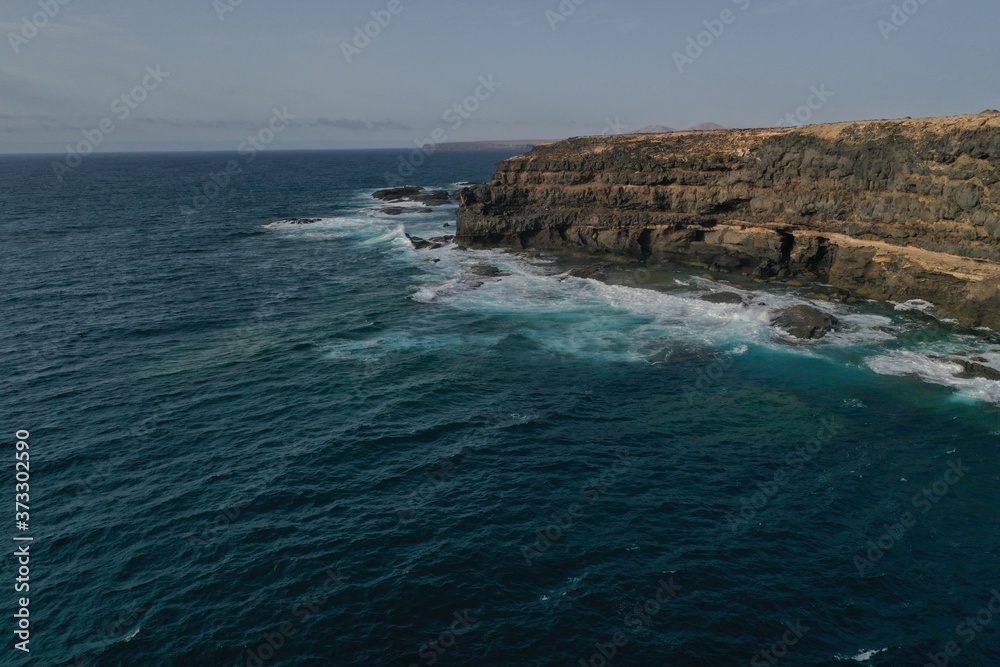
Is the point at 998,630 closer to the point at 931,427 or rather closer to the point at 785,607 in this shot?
the point at 785,607

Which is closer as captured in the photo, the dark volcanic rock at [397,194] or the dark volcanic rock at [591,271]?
the dark volcanic rock at [591,271]

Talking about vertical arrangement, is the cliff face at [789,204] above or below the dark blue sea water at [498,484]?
above

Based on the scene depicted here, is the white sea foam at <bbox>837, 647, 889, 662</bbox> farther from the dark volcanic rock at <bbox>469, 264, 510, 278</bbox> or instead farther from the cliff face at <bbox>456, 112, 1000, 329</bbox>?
the dark volcanic rock at <bbox>469, 264, 510, 278</bbox>

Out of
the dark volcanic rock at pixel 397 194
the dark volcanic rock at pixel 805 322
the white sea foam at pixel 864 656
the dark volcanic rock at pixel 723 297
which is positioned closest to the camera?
the white sea foam at pixel 864 656

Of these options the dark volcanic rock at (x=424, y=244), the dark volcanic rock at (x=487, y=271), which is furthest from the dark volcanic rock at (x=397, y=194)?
the dark volcanic rock at (x=487, y=271)

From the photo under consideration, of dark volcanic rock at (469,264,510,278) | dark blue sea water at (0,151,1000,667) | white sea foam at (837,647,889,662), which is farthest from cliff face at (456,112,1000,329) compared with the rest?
white sea foam at (837,647,889,662)

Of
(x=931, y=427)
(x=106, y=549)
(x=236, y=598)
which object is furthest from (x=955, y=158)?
(x=106, y=549)

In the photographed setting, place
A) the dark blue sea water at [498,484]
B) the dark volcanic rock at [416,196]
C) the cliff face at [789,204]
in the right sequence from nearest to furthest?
the dark blue sea water at [498,484], the cliff face at [789,204], the dark volcanic rock at [416,196]

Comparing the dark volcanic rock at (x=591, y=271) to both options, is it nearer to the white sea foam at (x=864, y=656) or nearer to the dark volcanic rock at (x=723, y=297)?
the dark volcanic rock at (x=723, y=297)

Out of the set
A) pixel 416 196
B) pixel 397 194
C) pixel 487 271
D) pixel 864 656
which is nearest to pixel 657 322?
pixel 487 271
